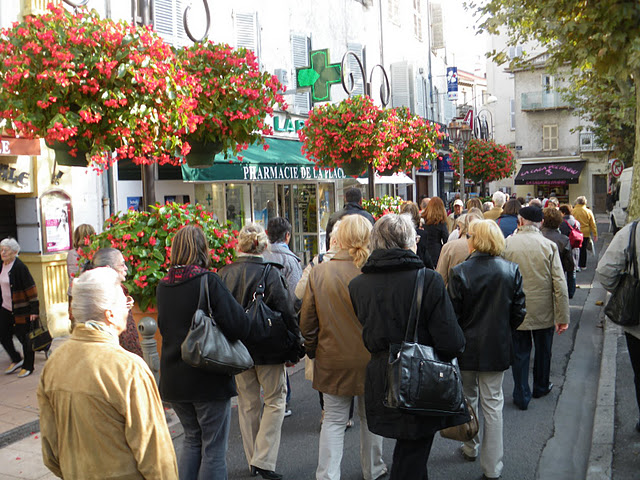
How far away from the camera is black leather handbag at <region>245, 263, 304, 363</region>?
14.5ft

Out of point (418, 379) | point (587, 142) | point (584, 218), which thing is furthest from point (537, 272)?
Answer: point (587, 142)

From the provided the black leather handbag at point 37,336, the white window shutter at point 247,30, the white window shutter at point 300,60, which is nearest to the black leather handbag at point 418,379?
the black leather handbag at point 37,336

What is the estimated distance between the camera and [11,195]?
9156 mm

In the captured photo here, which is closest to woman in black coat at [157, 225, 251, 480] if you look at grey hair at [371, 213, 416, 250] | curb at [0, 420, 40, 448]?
grey hair at [371, 213, 416, 250]

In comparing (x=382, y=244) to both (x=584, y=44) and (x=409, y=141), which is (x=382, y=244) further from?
(x=409, y=141)

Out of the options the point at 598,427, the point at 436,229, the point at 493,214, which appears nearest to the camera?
the point at 598,427

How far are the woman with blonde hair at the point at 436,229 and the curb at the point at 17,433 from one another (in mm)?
5238

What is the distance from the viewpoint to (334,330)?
4.09 meters

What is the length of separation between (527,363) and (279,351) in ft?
8.69

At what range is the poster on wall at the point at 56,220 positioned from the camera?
893cm

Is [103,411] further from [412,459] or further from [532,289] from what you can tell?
[532,289]

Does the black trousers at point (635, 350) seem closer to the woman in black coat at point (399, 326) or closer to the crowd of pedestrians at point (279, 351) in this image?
the crowd of pedestrians at point (279, 351)

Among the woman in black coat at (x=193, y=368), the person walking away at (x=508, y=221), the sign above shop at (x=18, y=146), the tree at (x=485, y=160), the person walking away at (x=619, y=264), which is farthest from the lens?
the tree at (x=485, y=160)

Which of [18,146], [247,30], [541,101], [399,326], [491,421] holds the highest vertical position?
[541,101]
